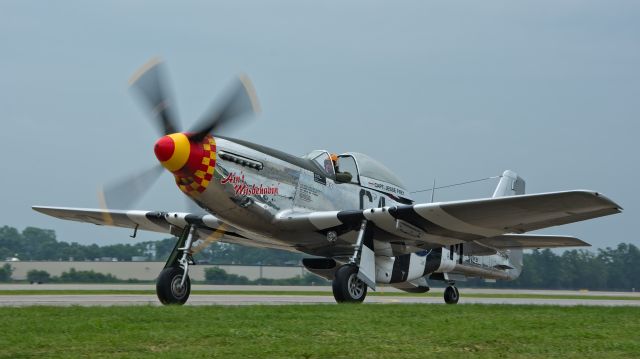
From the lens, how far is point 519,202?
49.8 ft

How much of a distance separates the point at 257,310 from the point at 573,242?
1102 centimetres

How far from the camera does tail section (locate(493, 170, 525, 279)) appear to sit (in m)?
24.1


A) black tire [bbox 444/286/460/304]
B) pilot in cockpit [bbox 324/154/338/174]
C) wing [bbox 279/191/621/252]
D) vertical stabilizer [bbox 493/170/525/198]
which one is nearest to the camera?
wing [bbox 279/191/621/252]

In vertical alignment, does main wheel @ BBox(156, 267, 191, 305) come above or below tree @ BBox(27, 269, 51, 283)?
below

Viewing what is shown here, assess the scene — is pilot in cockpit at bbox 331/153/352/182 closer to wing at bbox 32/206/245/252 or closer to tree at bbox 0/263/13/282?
wing at bbox 32/206/245/252

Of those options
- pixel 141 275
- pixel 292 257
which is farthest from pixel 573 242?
pixel 292 257

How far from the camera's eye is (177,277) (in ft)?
53.3

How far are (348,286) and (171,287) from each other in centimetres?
349

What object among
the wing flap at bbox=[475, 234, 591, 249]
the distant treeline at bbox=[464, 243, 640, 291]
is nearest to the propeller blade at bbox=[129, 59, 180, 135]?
the wing flap at bbox=[475, 234, 591, 249]

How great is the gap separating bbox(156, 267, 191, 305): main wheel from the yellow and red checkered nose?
8.11 ft

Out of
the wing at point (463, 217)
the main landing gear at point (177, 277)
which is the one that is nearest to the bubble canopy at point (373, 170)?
the wing at point (463, 217)

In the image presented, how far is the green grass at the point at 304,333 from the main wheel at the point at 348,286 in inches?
139

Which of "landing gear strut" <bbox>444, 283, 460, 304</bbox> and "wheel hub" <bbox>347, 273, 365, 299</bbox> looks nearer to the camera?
"wheel hub" <bbox>347, 273, 365, 299</bbox>

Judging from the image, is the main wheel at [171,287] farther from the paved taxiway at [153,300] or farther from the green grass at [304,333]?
the green grass at [304,333]
